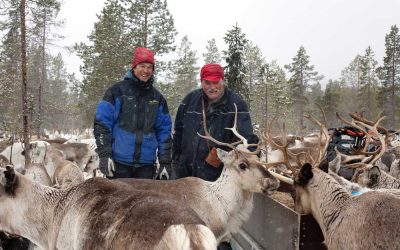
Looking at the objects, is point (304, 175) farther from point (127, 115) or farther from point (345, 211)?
point (127, 115)

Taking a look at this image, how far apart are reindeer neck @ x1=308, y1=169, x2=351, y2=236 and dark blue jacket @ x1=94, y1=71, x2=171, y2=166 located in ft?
6.89

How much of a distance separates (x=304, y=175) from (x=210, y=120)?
→ 1.70 metres

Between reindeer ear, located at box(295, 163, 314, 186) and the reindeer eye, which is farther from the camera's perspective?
the reindeer eye

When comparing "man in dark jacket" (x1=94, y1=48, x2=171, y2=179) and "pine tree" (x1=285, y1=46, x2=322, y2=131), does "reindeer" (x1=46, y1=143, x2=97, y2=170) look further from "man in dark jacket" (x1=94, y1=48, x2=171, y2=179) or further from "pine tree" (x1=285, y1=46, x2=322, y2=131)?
"pine tree" (x1=285, y1=46, x2=322, y2=131)

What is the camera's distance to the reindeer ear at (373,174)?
217 inches

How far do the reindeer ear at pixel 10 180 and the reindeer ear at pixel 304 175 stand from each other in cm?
297

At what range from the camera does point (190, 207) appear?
4.20 metres

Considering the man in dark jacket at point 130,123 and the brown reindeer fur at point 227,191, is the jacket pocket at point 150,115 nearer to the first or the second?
the man in dark jacket at point 130,123

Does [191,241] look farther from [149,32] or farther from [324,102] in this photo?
[324,102]

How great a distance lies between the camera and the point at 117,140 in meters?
5.15

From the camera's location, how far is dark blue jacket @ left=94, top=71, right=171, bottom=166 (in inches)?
198

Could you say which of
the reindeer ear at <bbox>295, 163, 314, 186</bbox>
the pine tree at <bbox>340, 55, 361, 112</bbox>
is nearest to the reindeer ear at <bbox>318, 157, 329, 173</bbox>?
the reindeer ear at <bbox>295, 163, 314, 186</bbox>

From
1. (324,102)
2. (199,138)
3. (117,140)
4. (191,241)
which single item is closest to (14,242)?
(117,140)

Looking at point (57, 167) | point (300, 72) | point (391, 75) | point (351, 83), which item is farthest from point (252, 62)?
point (57, 167)
